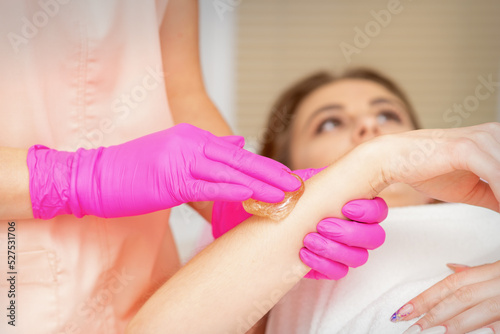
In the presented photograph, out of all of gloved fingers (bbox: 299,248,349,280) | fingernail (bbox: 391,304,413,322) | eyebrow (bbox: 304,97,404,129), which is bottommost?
fingernail (bbox: 391,304,413,322)

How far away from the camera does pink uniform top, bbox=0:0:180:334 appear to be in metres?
0.82

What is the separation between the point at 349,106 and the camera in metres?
1.44

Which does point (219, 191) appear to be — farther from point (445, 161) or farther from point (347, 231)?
point (445, 161)

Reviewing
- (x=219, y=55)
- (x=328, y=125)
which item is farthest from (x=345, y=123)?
(x=219, y=55)

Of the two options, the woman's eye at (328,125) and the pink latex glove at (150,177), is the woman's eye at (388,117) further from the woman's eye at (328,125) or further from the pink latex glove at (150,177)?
the pink latex glove at (150,177)

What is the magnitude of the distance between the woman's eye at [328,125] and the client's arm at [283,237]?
0.60 m

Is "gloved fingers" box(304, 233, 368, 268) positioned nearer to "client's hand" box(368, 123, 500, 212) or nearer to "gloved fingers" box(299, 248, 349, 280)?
"gloved fingers" box(299, 248, 349, 280)

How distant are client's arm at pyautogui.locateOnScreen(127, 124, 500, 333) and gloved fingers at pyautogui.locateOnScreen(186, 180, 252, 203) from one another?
4.2 inches

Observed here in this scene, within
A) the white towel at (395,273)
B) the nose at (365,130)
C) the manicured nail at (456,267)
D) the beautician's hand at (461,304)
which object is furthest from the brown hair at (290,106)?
the beautician's hand at (461,304)

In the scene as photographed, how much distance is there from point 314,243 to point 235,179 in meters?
0.17

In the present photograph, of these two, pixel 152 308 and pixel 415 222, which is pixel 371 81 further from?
pixel 152 308

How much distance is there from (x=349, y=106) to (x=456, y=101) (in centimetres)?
159

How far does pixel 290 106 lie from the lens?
66.4 inches

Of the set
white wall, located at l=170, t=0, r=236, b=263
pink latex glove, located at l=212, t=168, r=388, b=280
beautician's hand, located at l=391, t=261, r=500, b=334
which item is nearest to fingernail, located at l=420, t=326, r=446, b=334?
beautician's hand, located at l=391, t=261, r=500, b=334
